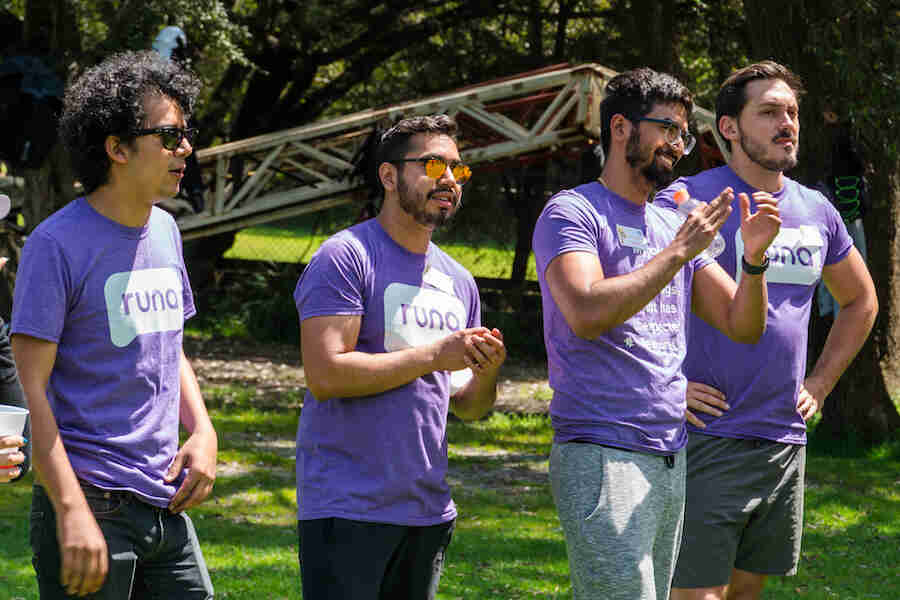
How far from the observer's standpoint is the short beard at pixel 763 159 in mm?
3951

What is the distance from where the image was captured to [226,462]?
950 centimetres

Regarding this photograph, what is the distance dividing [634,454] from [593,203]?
2.34 ft

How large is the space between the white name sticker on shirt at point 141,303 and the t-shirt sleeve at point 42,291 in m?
0.12

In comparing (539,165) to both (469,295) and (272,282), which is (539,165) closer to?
(272,282)

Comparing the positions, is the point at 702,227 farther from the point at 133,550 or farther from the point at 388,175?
the point at 133,550

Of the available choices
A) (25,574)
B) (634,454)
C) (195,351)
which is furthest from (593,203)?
(195,351)

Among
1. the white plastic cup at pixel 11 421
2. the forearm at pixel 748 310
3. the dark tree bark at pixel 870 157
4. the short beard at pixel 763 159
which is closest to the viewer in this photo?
the white plastic cup at pixel 11 421

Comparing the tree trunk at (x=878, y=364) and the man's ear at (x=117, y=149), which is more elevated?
the man's ear at (x=117, y=149)

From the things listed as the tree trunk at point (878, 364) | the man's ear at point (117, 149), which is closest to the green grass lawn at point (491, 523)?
the tree trunk at point (878, 364)

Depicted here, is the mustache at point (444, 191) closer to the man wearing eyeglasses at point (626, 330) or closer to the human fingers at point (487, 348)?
the man wearing eyeglasses at point (626, 330)

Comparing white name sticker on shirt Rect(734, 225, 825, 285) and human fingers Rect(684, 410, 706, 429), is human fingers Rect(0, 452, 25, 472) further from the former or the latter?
white name sticker on shirt Rect(734, 225, 825, 285)

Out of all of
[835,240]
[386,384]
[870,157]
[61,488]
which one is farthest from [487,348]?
[870,157]

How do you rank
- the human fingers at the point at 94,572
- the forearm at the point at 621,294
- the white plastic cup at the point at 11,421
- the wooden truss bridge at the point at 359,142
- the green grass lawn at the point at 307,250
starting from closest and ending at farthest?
the white plastic cup at the point at 11,421, the human fingers at the point at 94,572, the forearm at the point at 621,294, the wooden truss bridge at the point at 359,142, the green grass lawn at the point at 307,250

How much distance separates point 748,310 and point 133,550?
1850mm
